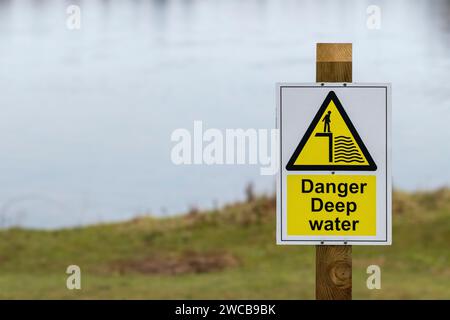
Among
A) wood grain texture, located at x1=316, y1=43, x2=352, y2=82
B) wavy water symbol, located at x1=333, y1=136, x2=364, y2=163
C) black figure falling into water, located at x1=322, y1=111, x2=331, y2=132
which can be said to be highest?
wood grain texture, located at x1=316, y1=43, x2=352, y2=82

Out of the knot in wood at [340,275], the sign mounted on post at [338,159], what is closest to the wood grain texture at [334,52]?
the sign mounted on post at [338,159]

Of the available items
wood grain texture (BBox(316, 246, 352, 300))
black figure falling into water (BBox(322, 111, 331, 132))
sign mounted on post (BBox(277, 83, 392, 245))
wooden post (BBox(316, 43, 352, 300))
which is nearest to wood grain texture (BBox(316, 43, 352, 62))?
wooden post (BBox(316, 43, 352, 300))

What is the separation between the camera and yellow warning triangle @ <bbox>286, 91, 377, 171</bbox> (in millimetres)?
5305

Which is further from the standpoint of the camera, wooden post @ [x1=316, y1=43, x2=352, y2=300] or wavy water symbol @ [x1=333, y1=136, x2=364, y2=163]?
wooden post @ [x1=316, y1=43, x2=352, y2=300]

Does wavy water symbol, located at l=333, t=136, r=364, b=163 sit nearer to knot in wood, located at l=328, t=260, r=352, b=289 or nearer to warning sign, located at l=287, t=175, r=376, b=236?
warning sign, located at l=287, t=175, r=376, b=236

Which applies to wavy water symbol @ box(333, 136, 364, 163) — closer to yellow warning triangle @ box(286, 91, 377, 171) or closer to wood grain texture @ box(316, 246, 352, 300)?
yellow warning triangle @ box(286, 91, 377, 171)

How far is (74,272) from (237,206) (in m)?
4.82

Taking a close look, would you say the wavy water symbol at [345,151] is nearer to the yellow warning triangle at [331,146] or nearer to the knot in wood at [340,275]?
the yellow warning triangle at [331,146]

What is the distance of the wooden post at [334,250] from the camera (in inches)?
213

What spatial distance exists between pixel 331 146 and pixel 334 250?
82cm

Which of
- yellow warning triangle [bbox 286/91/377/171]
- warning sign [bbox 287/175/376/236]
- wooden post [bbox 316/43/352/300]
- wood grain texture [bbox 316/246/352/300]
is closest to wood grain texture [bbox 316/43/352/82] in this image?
wooden post [bbox 316/43/352/300]

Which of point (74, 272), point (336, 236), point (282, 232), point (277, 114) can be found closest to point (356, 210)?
point (336, 236)

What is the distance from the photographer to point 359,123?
17.5 ft

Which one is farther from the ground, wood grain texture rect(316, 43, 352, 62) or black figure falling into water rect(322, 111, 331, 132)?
wood grain texture rect(316, 43, 352, 62)
